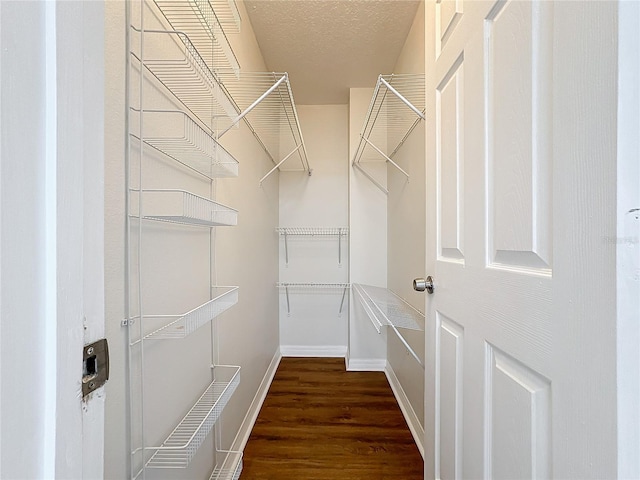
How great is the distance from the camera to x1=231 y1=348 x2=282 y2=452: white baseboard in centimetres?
181

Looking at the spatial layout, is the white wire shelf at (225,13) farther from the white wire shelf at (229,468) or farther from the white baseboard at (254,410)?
the white baseboard at (254,410)

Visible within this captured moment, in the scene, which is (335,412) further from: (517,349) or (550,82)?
(550,82)

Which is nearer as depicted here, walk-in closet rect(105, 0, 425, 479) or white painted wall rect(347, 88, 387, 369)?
walk-in closet rect(105, 0, 425, 479)

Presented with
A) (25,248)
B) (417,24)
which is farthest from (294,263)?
(25,248)

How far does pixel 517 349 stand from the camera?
63 cm

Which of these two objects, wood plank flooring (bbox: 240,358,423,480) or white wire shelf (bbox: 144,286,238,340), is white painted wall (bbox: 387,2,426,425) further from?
white wire shelf (bbox: 144,286,238,340)

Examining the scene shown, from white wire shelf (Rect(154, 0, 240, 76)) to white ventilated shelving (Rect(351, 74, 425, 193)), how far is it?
0.71 metres

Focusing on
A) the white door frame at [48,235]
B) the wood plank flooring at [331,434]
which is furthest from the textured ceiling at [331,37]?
the wood plank flooring at [331,434]

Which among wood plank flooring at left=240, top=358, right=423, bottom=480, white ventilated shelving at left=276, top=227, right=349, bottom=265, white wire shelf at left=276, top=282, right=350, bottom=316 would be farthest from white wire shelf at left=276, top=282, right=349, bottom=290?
wood plank flooring at left=240, top=358, right=423, bottom=480

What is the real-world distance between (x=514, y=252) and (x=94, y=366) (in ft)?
2.37

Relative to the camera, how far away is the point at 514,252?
65 cm

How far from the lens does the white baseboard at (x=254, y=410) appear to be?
1.81 metres

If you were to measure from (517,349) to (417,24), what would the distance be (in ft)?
6.78

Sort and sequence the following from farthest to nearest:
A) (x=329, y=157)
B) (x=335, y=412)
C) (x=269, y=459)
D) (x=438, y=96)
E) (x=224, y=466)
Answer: (x=329, y=157), (x=335, y=412), (x=269, y=459), (x=224, y=466), (x=438, y=96)
